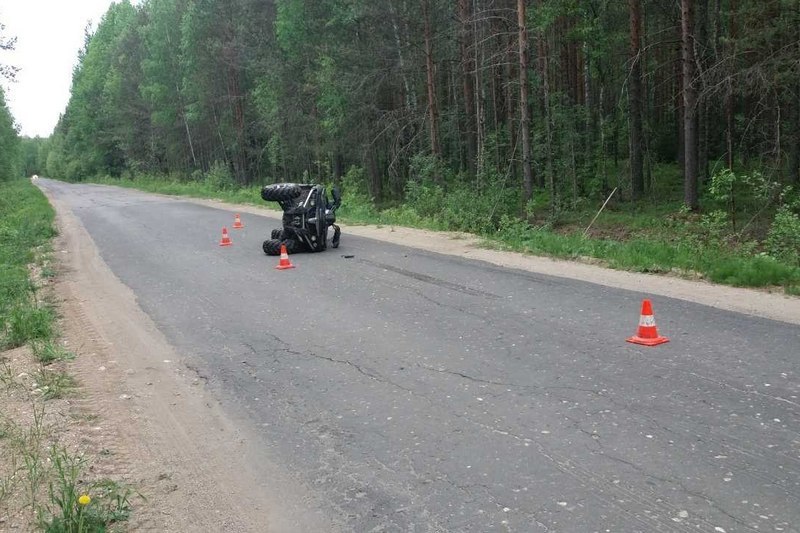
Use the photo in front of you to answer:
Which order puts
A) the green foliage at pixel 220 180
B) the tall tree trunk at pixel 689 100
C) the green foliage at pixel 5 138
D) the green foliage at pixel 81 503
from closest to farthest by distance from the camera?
the green foliage at pixel 81 503 → the tall tree trunk at pixel 689 100 → the green foliage at pixel 220 180 → the green foliage at pixel 5 138

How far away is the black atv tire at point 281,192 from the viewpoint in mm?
13453

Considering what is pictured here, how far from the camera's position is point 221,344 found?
755cm

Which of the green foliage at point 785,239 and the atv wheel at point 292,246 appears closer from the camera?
the green foliage at point 785,239

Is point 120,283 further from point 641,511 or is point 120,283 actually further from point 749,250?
point 749,250

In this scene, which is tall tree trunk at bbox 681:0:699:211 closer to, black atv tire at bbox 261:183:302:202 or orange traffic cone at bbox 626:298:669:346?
black atv tire at bbox 261:183:302:202

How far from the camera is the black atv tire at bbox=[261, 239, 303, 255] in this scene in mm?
14008

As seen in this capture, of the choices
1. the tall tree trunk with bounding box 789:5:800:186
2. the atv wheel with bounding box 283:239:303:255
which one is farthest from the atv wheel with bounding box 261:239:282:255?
the tall tree trunk with bounding box 789:5:800:186

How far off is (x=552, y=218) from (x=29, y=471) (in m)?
19.8

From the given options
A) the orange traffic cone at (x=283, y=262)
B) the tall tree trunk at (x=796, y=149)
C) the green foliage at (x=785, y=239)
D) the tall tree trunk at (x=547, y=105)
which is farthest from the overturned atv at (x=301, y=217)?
the tall tree trunk at (x=796, y=149)

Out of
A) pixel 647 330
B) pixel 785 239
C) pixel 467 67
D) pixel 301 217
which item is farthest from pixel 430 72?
pixel 647 330

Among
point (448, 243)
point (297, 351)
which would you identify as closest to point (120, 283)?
point (297, 351)

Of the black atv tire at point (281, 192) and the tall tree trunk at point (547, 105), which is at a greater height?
the tall tree trunk at point (547, 105)

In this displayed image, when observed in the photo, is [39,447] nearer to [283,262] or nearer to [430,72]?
[283,262]

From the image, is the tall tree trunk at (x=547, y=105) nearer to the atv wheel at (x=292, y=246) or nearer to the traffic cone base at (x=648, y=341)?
the atv wheel at (x=292, y=246)
